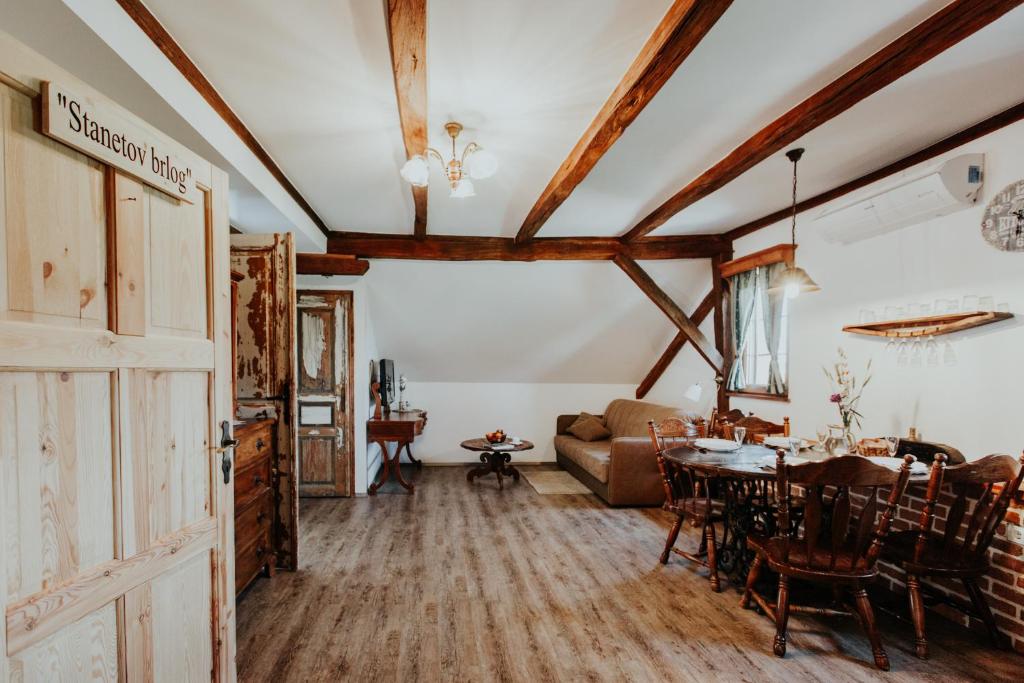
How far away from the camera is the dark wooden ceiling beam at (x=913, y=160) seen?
2555 mm

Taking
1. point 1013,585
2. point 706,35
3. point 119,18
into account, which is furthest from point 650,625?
point 119,18

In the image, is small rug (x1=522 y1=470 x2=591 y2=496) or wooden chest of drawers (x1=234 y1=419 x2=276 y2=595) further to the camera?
small rug (x1=522 y1=470 x2=591 y2=496)

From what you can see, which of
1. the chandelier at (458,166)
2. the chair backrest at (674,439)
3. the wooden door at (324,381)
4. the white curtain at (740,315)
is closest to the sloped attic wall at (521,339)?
the white curtain at (740,315)

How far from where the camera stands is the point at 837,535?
217 cm

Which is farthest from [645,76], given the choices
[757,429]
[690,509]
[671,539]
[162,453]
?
[757,429]

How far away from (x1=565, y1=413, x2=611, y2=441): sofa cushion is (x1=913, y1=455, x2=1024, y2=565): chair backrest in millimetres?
3688

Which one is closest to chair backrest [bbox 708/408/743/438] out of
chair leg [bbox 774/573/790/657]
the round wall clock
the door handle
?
chair leg [bbox 774/573/790/657]

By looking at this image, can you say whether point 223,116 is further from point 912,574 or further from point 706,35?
point 912,574

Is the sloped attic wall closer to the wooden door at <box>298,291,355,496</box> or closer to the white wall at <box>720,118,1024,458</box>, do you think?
the wooden door at <box>298,291,355,496</box>

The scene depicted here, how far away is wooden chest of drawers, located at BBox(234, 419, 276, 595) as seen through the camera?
2.68 m

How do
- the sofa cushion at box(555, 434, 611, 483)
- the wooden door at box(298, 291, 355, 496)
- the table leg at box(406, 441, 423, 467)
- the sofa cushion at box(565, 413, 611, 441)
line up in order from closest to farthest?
1. the sofa cushion at box(555, 434, 611, 483)
2. the wooden door at box(298, 291, 355, 496)
3. the sofa cushion at box(565, 413, 611, 441)
4. the table leg at box(406, 441, 423, 467)

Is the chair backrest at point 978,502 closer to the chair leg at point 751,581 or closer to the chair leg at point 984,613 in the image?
the chair leg at point 984,613

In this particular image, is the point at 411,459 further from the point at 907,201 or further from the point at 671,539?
the point at 907,201

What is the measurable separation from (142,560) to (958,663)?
320 centimetres
